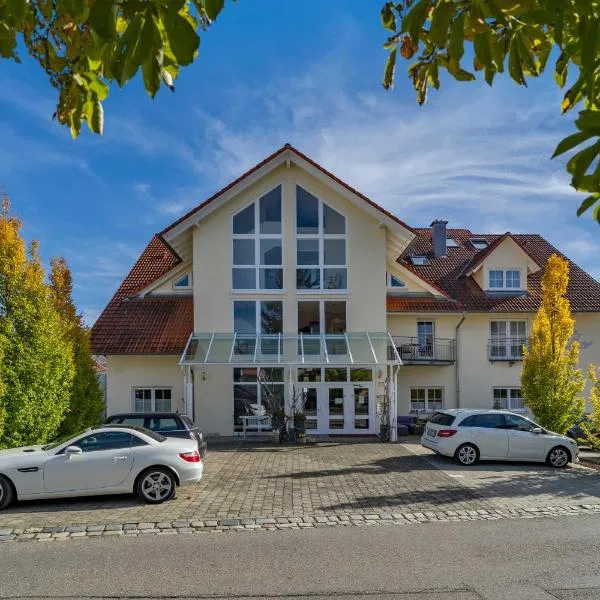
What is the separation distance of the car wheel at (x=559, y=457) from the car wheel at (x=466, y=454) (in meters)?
2.09

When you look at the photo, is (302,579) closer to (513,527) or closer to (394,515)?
(394,515)

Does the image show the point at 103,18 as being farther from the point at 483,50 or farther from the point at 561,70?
the point at 561,70

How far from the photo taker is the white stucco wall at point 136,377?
23.4 meters

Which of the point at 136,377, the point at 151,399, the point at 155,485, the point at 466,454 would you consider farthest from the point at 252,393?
the point at 155,485

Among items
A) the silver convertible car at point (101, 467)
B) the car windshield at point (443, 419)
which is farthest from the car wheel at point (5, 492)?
the car windshield at point (443, 419)

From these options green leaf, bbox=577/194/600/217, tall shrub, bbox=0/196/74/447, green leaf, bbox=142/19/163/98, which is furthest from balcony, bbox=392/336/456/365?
green leaf, bbox=142/19/163/98

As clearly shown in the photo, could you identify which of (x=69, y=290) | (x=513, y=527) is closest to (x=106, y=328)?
(x=69, y=290)

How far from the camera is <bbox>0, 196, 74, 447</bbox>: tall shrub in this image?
12.7 meters

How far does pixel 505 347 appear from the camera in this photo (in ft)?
84.7

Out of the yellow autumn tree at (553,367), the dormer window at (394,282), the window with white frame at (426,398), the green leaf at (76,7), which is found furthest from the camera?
the window with white frame at (426,398)

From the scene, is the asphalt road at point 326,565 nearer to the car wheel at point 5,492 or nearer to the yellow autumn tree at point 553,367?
the car wheel at point 5,492

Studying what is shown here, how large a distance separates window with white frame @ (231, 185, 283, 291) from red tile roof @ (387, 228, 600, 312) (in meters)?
5.51

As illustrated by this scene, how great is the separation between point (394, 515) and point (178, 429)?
20.8 ft

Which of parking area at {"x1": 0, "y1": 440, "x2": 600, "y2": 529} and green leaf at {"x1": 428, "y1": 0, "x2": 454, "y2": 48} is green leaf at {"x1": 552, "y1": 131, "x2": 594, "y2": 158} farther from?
parking area at {"x1": 0, "y1": 440, "x2": 600, "y2": 529}
